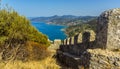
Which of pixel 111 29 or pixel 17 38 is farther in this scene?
pixel 17 38

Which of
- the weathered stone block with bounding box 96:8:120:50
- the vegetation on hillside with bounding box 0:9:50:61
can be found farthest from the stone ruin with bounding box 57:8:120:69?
the vegetation on hillside with bounding box 0:9:50:61

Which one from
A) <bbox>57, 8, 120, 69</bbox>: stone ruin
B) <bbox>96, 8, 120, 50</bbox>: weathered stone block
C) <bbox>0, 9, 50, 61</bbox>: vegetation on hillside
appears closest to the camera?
<bbox>57, 8, 120, 69</bbox>: stone ruin

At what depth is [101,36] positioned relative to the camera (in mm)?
8828

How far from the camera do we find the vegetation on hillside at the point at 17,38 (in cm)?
1343

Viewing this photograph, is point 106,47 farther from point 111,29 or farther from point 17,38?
point 17,38

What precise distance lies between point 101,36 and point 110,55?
124cm

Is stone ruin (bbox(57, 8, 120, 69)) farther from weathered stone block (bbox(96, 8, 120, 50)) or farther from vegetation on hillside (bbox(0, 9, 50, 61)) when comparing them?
vegetation on hillside (bbox(0, 9, 50, 61))

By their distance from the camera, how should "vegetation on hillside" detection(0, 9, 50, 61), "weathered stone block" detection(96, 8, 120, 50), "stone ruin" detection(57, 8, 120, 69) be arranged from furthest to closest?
"vegetation on hillside" detection(0, 9, 50, 61) < "weathered stone block" detection(96, 8, 120, 50) < "stone ruin" detection(57, 8, 120, 69)

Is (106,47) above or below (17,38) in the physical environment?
above

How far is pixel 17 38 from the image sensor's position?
49.3 feet

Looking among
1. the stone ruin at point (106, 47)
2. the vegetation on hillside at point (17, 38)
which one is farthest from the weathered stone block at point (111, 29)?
the vegetation on hillside at point (17, 38)

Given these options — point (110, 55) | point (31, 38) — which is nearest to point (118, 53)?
point (110, 55)

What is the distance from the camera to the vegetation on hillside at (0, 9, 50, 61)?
13430mm

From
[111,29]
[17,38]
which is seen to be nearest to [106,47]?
[111,29]
